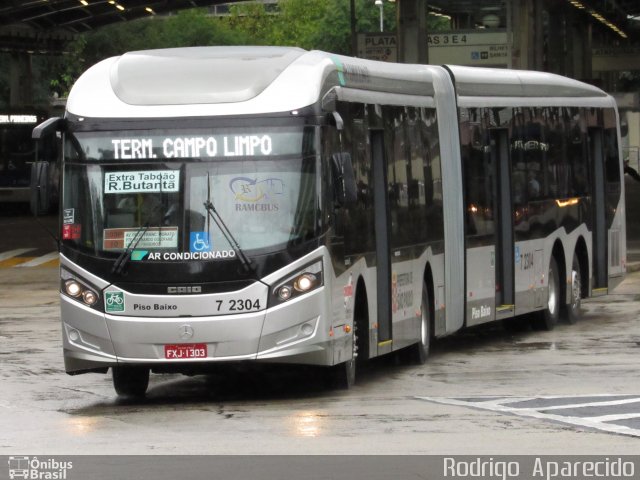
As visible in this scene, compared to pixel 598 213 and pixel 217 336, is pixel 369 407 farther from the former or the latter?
pixel 598 213

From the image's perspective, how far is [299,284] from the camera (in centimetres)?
1386

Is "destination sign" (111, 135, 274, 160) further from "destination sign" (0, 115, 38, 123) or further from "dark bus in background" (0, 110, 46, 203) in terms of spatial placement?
"destination sign" (0, 115, 38, 123)

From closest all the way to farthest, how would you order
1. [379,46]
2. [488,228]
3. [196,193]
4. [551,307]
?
[196,193] < [488,228] < [551,307] < [379,46]

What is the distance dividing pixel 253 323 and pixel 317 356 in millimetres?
Result: 632

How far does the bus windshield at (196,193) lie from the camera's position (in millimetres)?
13797

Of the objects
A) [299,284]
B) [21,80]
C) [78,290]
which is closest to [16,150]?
[21,80]

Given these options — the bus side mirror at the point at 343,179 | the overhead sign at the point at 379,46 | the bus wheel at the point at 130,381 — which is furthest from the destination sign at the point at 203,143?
the overhead sign at the point at 379,46

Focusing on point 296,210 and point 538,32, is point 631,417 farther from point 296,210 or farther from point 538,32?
point 538,32

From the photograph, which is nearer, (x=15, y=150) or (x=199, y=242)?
(x=199, y=242)

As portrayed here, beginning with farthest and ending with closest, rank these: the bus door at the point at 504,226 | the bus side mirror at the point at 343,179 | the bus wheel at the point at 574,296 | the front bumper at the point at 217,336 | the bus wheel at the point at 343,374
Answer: the bus wheel at the point at 574,296 < the bus door at the point at 504,226 < the bus wheel at the point at 343,374 < the bus side mirror at the point at 343,179 < the front bumper at the point at 217,336

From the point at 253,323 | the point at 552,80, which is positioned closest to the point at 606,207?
the point at 552,80

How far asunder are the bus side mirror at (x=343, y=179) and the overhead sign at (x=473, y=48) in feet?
110

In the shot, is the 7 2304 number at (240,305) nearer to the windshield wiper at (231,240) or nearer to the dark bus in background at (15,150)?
the windshield wiper at (231,240)

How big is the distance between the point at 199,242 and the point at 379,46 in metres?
37.7
